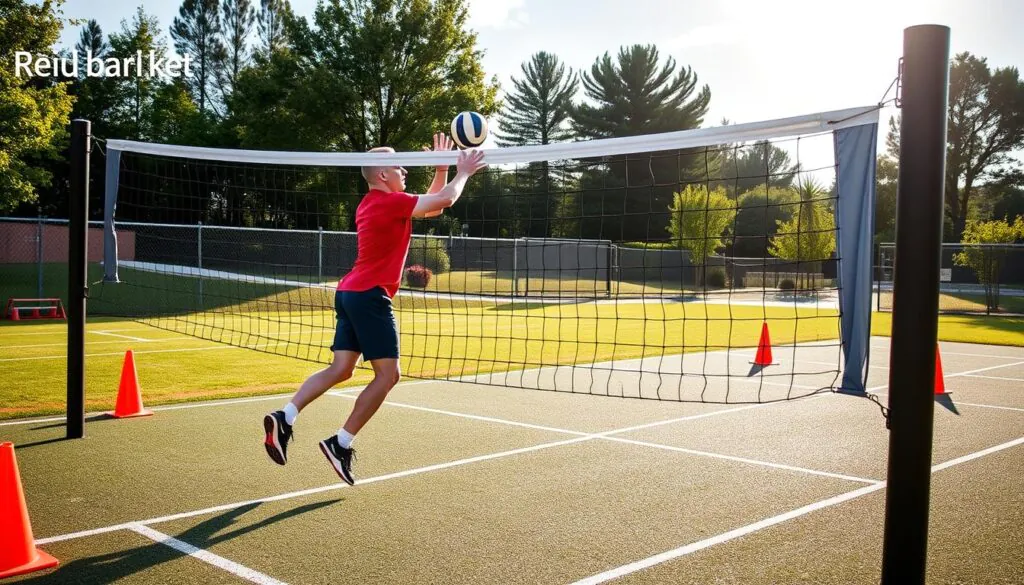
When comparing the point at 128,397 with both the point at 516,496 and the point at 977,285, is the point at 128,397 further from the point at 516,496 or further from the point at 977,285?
the point at 977,285

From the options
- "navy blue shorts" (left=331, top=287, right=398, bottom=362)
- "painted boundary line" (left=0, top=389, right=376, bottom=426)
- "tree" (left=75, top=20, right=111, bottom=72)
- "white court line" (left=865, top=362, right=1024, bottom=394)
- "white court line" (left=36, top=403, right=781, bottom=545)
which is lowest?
"painted boundary line" (left=0, top=389, right=376, bottom=426)

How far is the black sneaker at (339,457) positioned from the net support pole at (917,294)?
3173mm

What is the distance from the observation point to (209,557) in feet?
13.9

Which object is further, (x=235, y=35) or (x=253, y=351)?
(x=235, y=35)

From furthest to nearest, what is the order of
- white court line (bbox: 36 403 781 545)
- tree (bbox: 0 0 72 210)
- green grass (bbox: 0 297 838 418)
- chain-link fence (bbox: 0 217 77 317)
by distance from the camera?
chain-link fence (bbox: 0 217 77 317)
tree (bbox: 0 0 72 210)
green grass (bbox: 0 297 838 418)
white court line (bbox: 36 403 781 545)

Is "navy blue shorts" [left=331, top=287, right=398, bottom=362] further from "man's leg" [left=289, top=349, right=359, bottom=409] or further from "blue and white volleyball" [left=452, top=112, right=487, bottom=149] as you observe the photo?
"blue and white volleyball" [left=452, top=112, right=487, bottom=149]

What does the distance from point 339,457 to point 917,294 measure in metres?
3.49

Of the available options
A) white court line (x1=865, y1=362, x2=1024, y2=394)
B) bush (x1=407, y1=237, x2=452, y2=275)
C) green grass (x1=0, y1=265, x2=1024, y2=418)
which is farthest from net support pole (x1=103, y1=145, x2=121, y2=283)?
bush (x1=407, y1=237, x2=452, y2=275)

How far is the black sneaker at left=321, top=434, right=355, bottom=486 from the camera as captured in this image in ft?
16.6

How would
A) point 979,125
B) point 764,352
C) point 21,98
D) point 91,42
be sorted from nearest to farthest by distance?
point 764,352 → point 21,98 → point 91,42 → point 979,125

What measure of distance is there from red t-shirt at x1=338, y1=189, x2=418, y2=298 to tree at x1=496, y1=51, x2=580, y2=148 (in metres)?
57.9

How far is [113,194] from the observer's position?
7.99 meters

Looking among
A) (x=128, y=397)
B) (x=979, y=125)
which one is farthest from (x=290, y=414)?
(x=979, y=125)

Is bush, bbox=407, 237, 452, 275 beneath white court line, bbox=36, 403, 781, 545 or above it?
above
